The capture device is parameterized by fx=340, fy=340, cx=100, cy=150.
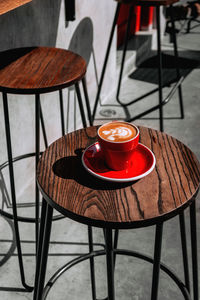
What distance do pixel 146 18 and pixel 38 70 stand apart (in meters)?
3.74

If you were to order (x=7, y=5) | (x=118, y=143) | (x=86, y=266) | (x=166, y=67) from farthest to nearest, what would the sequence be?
(x=166, y=67) → (x=86, y=266) → (x=7, y=5) → (x=118, y=143)

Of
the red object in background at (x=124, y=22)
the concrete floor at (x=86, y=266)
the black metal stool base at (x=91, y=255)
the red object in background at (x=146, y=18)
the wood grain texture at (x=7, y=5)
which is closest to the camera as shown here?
the wood grain texture at (x=7, y=5)

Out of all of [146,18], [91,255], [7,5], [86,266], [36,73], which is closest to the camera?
[7,5]

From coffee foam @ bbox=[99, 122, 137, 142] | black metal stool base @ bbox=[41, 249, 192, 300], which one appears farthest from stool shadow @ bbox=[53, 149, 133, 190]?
black metal stool base @ bbox=[41, 249, 192, 300]

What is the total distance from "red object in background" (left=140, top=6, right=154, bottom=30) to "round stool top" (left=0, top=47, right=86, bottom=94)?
11.4 ft

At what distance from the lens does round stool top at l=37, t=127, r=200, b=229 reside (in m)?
0.86

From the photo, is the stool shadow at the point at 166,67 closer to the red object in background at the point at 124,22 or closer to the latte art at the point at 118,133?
the red object in background at the point at 124,22

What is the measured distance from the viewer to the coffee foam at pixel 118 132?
3.13 ft

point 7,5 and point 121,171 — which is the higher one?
point 7,5

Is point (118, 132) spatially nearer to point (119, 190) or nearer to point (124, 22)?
point (119, 190)

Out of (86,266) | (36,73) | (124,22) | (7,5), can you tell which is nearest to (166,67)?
(124,22)

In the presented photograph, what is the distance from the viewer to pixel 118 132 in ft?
3.21

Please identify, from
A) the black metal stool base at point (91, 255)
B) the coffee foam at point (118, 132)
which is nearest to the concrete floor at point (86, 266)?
the black metal stool base at point (91, 255)

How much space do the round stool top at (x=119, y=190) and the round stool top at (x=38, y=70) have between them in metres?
0.30
